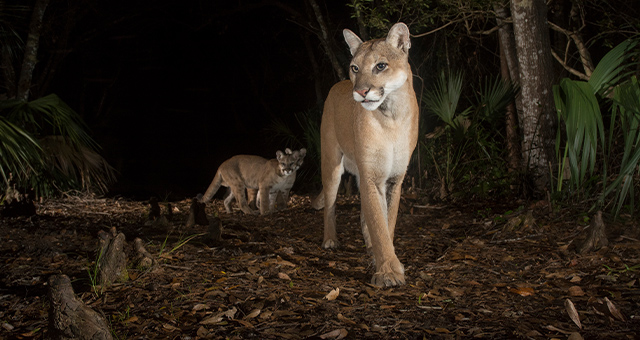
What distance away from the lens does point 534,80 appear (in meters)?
5.88

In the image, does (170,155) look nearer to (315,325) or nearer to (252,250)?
(252,250)

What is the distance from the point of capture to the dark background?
561 inches

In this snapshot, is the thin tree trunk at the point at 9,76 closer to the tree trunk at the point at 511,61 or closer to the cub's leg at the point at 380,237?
the cub's leg at the point at 380,237

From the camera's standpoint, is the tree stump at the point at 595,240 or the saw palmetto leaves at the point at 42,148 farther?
the saw palmetto leaves at the point at 42,148

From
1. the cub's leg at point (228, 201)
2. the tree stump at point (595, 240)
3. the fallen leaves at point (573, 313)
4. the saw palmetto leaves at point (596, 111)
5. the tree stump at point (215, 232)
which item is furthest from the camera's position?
the cub's leg at point (228, 201)

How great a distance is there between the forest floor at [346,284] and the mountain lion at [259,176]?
3.06m

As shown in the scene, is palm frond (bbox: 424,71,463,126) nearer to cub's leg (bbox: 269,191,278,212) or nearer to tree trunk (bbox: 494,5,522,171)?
tree trunk (bbox: 494,5,522,171)

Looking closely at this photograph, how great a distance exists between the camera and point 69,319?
8.00 ft

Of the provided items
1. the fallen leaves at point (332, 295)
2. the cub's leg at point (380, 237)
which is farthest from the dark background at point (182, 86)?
the fallen leaves at point (332, 295)

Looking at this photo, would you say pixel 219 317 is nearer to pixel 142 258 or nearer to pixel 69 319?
pixel 69 319

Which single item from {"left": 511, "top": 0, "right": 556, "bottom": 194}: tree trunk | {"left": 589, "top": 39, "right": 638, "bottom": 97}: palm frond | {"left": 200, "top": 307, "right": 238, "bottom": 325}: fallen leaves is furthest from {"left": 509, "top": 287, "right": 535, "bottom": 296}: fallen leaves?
{"left": 511, "top": 0, "right": 556, "bottom": 194}: tree trunk

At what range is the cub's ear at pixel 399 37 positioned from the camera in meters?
4.02

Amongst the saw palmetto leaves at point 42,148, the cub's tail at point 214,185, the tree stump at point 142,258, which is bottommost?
the cub's tail at point 214,185

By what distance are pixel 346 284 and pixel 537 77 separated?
11.9ft
